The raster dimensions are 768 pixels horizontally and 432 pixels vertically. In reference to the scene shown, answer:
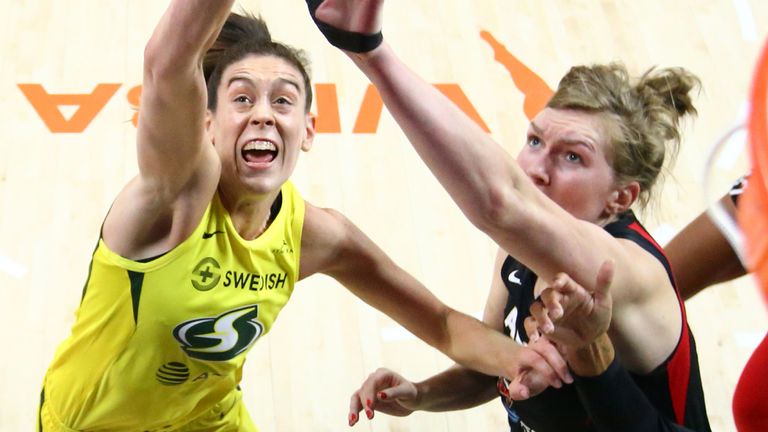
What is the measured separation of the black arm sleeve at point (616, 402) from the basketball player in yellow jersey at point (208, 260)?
0.08 metres

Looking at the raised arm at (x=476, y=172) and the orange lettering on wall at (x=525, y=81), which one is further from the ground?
the raised arm at (x=476, y=172)

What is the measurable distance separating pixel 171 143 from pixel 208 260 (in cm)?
34

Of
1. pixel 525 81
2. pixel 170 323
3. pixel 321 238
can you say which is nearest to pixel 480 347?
pixel 321 238

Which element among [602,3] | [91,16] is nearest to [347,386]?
[91,16]

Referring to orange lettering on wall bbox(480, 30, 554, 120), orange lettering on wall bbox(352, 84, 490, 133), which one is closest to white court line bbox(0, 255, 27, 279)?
orange lettering on wall bbox(352, 84, 490, 133)

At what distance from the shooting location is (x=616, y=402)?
174 centimetres

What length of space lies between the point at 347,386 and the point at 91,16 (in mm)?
1923

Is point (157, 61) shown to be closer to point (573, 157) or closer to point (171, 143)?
point (171, 143)

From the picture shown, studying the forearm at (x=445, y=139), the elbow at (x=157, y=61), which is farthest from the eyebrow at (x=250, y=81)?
the forearm at (x=445, y=139)

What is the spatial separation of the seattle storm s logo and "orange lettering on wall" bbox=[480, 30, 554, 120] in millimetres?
2049

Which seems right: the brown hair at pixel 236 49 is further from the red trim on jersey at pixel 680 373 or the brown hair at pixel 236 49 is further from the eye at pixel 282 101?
the red trim on jersey at pixel 680 373

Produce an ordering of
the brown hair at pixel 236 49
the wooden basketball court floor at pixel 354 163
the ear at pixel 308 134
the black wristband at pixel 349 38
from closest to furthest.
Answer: the black wristband at pixel 349 38
the brown hair at pixel 236 49
the ear at pixel 308 134
the wooden basketball court floor at pixel 354 163

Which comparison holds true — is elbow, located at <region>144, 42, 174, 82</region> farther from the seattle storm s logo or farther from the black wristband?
the seattle storm s logo

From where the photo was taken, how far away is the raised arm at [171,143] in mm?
1683
